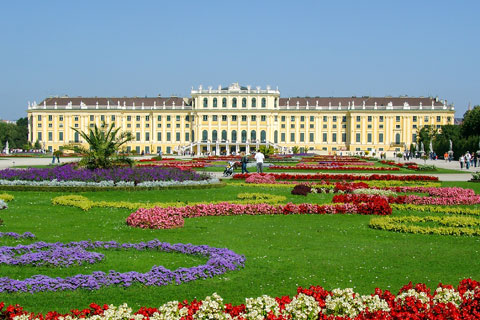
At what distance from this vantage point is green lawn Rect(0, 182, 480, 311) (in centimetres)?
635

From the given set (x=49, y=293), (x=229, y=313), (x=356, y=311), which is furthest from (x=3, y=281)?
(x=356, y=311)

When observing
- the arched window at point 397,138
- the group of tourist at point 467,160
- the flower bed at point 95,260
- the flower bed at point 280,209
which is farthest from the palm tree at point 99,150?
the arched window at point 397,138

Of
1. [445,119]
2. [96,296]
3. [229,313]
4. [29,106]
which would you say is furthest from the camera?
[29,106]

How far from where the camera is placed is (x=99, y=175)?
18.1 meters

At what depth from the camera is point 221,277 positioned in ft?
22.8

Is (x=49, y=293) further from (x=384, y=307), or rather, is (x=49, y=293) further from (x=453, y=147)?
(x=453, y=147)

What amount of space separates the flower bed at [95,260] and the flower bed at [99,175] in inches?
376

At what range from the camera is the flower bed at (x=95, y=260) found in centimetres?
636

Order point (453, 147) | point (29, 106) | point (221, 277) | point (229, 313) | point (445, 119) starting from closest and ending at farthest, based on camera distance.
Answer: point (229, 313), point (221, 277), point (453, 147), point (445, 119), point (29, 106)

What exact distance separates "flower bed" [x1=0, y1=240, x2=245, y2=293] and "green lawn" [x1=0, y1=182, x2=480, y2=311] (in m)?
0.12

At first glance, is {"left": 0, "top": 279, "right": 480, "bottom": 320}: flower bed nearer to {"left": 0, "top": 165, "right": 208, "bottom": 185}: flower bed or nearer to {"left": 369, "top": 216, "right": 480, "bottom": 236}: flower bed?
{"left": 369, "top": 216, "right": 480, "bottom": 236}: flower bed

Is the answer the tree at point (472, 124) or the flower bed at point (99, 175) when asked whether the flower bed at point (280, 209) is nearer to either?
the flower bed at point (99, 175)

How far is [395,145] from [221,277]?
248 feet

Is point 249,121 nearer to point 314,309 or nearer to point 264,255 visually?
point 264,255
